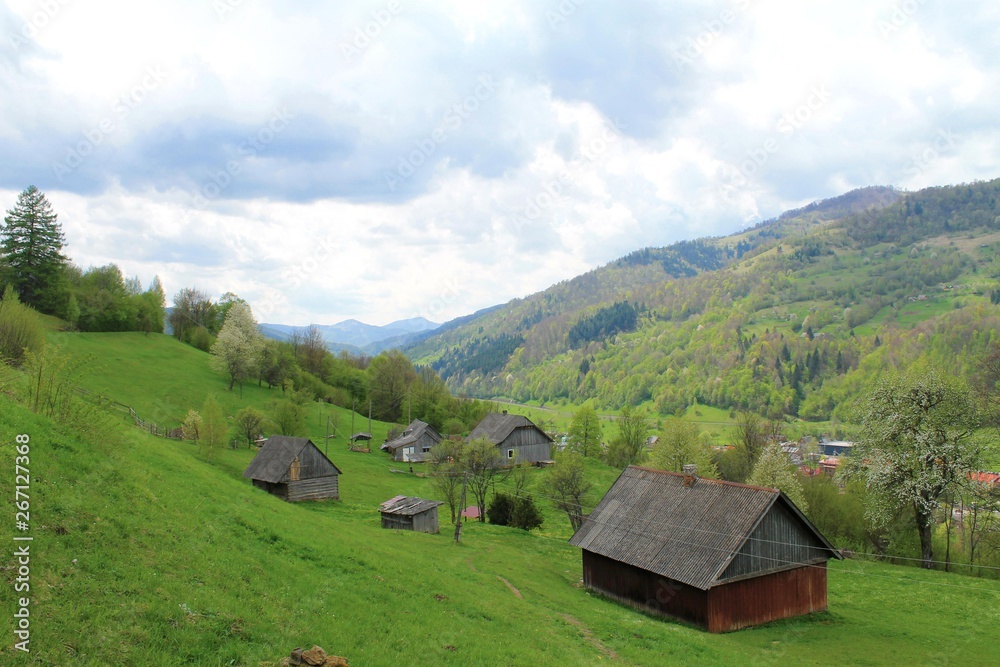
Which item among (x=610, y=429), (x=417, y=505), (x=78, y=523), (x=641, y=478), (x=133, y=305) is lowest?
(x=610, y=429)

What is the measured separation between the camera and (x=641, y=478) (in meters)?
31.8

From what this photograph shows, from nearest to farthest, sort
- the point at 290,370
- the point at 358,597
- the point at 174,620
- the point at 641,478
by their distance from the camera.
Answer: the point at 174,620 < the point at 358,597 < the point at 641,478 < the point at 290,370

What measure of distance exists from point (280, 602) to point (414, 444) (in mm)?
67332

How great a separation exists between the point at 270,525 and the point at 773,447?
4837cm

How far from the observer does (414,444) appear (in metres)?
79.5

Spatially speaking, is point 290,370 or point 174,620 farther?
point 290,370

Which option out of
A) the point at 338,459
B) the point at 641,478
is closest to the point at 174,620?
the point at 641,478

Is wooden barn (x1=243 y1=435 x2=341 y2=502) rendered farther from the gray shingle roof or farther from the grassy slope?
the gray shingle roof

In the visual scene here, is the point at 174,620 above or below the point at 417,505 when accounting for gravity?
above

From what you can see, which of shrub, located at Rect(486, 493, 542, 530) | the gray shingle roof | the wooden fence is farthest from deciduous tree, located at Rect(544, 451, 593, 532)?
the gray shingle roof

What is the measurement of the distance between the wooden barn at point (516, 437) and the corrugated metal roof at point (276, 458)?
1201 inches

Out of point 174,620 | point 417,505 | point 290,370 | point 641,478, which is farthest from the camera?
point 290,370

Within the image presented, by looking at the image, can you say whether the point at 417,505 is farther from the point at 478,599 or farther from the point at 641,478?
the point at 478,599

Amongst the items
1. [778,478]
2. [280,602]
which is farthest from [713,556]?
[778,478]
